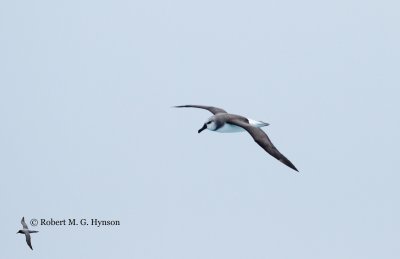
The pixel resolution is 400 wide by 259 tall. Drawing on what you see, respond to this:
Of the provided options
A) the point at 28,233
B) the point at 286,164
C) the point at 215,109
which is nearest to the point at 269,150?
the point at 286,164

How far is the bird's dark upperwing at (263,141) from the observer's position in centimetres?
2530

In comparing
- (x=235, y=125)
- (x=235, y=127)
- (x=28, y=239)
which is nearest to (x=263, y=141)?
(x=235, y=125)

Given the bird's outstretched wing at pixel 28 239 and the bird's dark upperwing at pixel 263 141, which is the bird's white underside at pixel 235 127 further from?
the bird's outstretched wing at pixel 28 239

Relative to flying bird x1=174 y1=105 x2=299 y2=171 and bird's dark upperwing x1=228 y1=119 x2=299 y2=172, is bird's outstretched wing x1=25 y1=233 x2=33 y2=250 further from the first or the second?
bird's dark upperwing x1=228 y1=119 x2=299 y2=172

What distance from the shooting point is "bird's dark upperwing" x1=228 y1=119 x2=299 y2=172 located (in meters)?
25.3

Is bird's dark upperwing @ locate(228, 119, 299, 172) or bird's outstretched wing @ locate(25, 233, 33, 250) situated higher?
bird's dark upperwing @ locate(228, 119, 299, 172)

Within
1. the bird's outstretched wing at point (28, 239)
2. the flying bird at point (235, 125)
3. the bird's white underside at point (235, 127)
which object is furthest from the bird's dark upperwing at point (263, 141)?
the bird's outstretched wing at point (28, 239)

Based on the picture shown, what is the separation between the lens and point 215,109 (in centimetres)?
3488

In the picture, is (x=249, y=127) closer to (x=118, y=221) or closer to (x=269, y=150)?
(x=269, y=150)

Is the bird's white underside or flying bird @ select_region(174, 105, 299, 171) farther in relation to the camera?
the bird's white underside

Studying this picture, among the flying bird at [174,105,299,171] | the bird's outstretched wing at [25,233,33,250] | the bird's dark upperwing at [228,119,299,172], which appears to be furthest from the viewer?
the bird's outstretched wing at [25,233,33,250]

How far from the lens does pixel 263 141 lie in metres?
26.8

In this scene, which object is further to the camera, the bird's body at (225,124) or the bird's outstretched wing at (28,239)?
the bird's outstretched wing at (28,239)

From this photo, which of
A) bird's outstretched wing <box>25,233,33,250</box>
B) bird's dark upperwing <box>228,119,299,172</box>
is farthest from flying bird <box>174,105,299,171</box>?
bird's outstretched wing <box>25,233,33,250</box>
